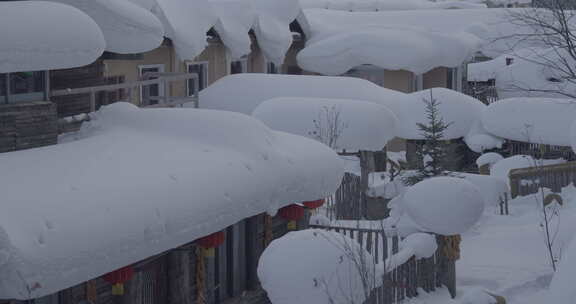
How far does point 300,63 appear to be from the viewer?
29.4 meters

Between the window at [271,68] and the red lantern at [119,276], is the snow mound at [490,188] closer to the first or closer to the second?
the red lantern at [119,276]

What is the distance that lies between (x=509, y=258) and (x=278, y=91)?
1008cm

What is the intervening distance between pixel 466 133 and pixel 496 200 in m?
5.93

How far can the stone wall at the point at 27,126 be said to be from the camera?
10102mm

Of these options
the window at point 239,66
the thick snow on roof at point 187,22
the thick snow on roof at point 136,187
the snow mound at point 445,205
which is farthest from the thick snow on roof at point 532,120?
the thick snow on roof at point 136,187

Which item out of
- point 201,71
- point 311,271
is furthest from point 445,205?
point 201,71

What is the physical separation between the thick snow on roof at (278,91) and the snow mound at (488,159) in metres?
2.70

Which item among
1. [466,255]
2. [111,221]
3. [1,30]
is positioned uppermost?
Result: [1,30]

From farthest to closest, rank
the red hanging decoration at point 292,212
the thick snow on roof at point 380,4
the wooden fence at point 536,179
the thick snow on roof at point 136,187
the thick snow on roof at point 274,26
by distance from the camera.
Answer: the thick snow on roof at point 380,4 < the thick snow on roof at point 274,26 < the wooden fence at point 536,179 < the red hanging decoration at point 292,212 < the thick snow on roof at point 136,187

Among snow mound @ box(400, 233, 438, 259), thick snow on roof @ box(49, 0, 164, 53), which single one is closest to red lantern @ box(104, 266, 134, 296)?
thick snow on roof @ box(49, 0, 164, 53)

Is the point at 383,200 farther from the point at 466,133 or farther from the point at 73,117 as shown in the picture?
the point at 73,117

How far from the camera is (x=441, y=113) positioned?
79.5 feet

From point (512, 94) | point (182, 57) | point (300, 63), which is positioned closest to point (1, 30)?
point (182, 57)

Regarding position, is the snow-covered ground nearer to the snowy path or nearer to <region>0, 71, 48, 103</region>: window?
the snowy path
